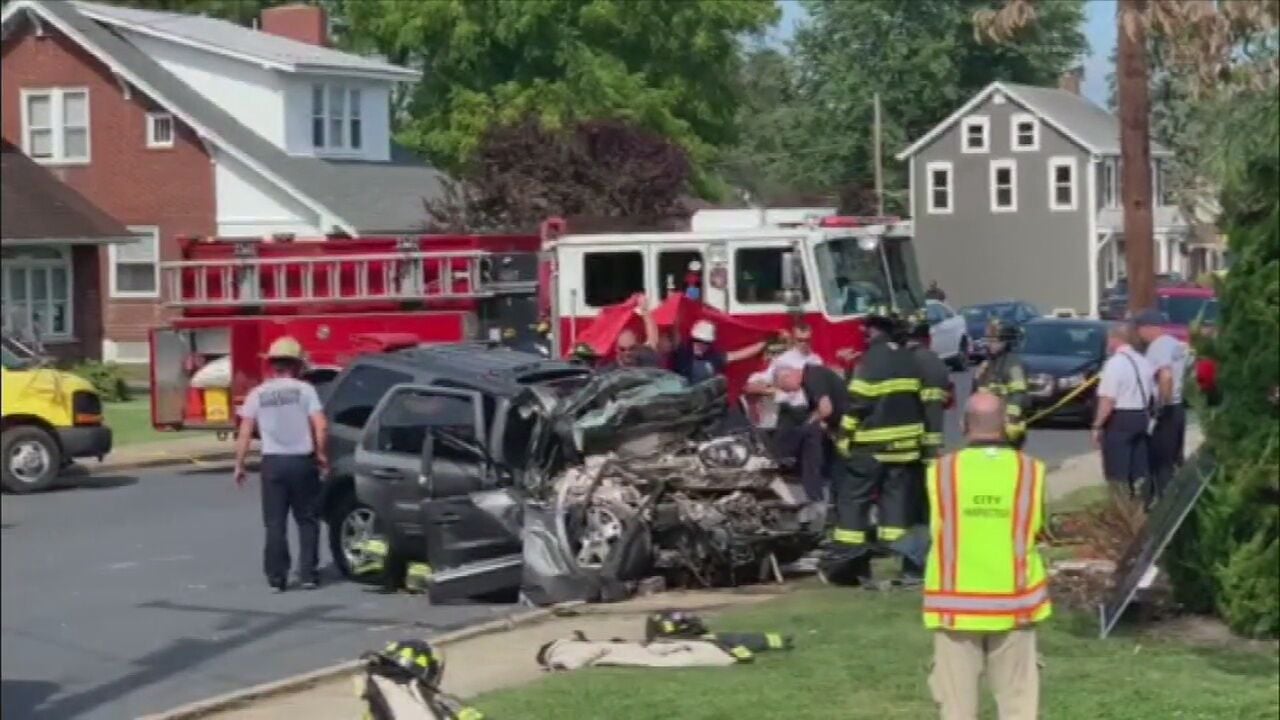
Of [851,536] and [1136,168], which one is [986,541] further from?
[1136,168]

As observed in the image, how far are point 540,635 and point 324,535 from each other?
241 inches

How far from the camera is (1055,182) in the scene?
76750 mm

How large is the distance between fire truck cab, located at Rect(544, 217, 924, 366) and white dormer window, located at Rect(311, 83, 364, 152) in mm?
21167

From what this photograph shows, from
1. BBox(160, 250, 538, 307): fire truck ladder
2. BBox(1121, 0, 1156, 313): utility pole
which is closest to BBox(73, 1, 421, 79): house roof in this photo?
BBox(160, 250, 538, 307): fire truck ladder

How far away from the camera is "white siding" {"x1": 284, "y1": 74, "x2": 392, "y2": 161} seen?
46594 mm

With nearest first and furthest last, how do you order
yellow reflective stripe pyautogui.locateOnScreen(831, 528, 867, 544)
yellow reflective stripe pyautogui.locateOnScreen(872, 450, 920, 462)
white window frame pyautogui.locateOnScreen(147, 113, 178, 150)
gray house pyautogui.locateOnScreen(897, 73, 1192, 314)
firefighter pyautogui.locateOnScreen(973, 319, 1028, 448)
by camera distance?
1. yellow reflective stripe pyautogui.locateOnScreen(872, 450, 920, 462)
2. yellow reflective stripe pyautogui.locateOnScreen(831, 528, 867, 544)
3. firefighter pyautogui.locateOnScreen(973, 319, 1028, 448)
4. white window frame pyautogui.locateOnScreen(147, 113, 178, 150)
5. gray house pyautogui.locateOnScreen(897, 73, 1192, 314)

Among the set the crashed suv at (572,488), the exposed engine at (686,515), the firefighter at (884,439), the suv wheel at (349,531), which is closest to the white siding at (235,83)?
the suv wheel at (349,531)

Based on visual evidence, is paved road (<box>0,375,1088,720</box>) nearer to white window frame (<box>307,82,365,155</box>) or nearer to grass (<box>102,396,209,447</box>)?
grass (<box>102,396,209,447</box>)

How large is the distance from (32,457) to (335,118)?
956 inches

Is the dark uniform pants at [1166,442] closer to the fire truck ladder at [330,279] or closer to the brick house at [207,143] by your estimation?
the fire truck ladder at [330,279]

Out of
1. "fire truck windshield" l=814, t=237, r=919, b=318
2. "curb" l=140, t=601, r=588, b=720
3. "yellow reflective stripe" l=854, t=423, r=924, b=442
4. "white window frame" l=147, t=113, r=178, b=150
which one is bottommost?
"curb" l=140, t=601, r=588, b=720

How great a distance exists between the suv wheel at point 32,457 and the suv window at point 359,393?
7240 mm

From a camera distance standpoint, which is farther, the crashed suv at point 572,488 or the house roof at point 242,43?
the house roof at point 242,43

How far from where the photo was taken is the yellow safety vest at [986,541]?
9555 mm
